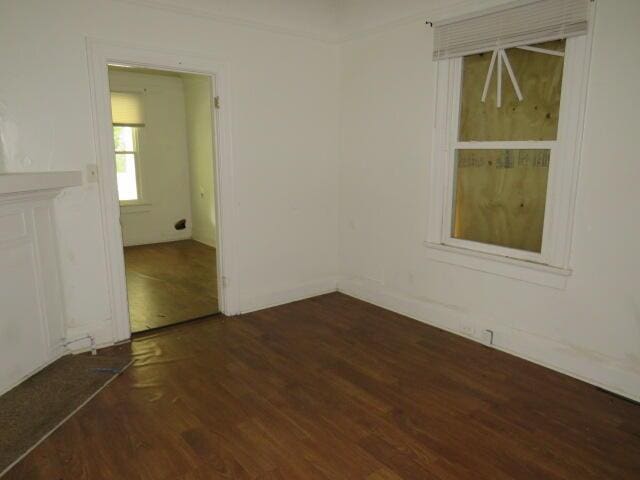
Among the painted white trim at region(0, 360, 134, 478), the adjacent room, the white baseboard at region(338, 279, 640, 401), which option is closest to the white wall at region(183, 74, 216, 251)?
the adjacent room

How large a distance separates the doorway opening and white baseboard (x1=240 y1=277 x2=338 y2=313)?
73.7 inches

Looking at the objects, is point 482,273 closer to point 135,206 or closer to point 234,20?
point 234,20

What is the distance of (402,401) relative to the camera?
2.59 metres

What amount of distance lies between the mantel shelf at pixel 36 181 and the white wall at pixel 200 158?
136 inches

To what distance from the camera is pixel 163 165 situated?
6844mm

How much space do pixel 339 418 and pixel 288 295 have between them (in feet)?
6.46

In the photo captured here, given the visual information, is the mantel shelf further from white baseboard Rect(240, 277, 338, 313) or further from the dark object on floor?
white baseboard Rect(240, 277, 338, 313)

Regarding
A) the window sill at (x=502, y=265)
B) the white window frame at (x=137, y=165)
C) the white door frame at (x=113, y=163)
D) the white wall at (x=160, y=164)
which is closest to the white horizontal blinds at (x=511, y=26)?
the window sill at (x=502, y=265)

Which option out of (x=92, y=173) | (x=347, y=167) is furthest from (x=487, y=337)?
(x=92, y=173)

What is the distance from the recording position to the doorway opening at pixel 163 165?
20.8ft

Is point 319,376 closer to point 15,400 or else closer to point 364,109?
point 15,400

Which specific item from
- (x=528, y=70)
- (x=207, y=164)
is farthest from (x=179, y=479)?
(x=207, y=164)

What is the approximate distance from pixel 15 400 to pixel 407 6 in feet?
12.6

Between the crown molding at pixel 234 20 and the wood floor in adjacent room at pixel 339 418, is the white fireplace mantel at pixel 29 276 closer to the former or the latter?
the wood floor in adjacent room at pixel 339 418
